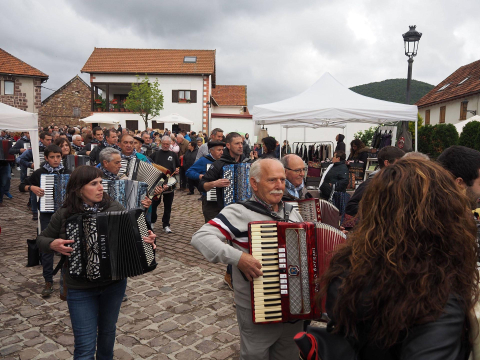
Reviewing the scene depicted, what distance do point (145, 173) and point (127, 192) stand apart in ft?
2.99

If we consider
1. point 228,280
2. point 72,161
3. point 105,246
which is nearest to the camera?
point 105,246

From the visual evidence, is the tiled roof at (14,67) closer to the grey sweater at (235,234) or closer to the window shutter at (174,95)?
the window shutter at (174,95)

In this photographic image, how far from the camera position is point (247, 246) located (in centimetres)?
271

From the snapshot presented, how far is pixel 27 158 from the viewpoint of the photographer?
31.5 feet

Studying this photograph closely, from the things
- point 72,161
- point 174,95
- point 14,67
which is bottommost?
point 72,161

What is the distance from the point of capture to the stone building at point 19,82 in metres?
35.2

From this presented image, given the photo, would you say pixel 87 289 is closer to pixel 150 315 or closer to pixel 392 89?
pixel 150 315

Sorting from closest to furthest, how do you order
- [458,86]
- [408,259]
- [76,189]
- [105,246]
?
[408,259] < [105,246] < [76,189] < [458,86]

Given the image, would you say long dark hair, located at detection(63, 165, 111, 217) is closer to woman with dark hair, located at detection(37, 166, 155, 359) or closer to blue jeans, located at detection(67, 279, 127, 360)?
woman with dark hair, located at detection(37, 166, 155, 359)

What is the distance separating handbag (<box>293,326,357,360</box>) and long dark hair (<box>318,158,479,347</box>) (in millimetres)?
46

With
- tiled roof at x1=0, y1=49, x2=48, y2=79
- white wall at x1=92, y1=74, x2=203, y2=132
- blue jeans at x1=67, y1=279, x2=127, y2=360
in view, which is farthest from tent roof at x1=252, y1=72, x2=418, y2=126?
tiled roof at x1=0, y1=49, x2=48, y2=79

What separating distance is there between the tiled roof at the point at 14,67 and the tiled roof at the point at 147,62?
4429 millimetres

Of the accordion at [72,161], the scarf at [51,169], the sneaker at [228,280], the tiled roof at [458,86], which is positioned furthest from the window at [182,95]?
the sneaker at [228,280]

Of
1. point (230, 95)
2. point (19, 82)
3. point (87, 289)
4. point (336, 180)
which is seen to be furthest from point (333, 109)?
A: point (230, 95)
